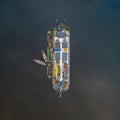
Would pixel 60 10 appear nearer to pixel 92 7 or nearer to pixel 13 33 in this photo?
pixel 92 7

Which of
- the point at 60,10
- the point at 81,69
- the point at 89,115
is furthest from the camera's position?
the point at 60,10

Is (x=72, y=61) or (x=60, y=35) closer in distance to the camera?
(x=60, y=35)

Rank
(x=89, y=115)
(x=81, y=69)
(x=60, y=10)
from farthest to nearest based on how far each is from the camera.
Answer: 1. (x=60, y=10)
2. (x=81, y=69)
3. (x=89, y=115)

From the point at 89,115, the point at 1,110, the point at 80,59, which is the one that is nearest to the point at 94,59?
the point at 80,59

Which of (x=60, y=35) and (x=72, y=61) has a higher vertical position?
(x=60, y=35)

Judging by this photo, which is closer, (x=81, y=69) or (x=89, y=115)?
(x=89, y=115)

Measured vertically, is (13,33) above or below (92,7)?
below

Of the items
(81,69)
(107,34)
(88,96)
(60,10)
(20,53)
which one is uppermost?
(60,10)
